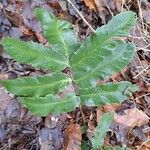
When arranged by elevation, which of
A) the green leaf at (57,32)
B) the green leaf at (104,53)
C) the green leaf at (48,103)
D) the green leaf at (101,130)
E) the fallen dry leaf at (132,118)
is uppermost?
the green leaf at (57,32)

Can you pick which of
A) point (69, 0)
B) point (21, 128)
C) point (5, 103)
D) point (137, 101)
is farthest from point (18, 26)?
point (137, 101)

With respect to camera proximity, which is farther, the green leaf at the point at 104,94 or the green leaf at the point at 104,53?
the green leaf at the point at 104,94

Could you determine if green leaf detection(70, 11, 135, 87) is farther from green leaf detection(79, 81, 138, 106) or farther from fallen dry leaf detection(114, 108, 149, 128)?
fallen dry leaf detection(114, 108, 149, 128)

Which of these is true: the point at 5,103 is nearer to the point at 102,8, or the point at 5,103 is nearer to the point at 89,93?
the point at 89,93

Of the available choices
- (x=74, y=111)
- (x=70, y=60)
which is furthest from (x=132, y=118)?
(x=70, y=60)

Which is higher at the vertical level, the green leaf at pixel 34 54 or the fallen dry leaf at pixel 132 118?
the green leaf at pixel 34 54

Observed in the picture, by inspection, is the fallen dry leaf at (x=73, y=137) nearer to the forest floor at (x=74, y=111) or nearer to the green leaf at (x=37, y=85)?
the forest floor at (x=74, y=111)

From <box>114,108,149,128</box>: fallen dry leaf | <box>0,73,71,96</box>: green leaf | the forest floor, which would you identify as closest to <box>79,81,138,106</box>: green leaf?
<box>0,73,71,96</box>: green leaf

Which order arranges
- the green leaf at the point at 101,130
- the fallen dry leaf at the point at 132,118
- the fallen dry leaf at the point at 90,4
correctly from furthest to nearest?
the fallen dry leaf at the point at 90,4 < the fallen dry leaf at the point at 132,118 < the green leaf at the point at 101,130

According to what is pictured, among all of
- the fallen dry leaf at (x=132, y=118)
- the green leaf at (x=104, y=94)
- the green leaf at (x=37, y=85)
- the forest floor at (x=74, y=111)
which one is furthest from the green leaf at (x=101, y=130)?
the fallen dry leaf at (x=132, y=118)
